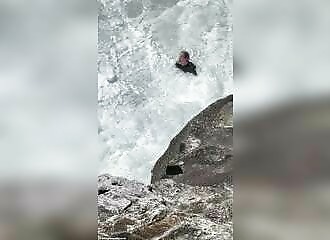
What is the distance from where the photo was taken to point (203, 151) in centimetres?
232

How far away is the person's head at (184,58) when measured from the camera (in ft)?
7.55

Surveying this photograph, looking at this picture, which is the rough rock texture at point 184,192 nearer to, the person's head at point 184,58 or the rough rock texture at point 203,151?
the rough rock texture at point 203,151

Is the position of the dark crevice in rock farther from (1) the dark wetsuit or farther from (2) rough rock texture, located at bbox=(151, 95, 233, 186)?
(1) the dark wetsuit

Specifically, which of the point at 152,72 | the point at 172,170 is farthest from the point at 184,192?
the point at 152,72

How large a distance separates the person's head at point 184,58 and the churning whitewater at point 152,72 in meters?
0.02

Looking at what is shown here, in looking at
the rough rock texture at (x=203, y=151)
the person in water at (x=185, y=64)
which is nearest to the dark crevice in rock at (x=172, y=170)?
the rough rock texture at (x=203, y=151)

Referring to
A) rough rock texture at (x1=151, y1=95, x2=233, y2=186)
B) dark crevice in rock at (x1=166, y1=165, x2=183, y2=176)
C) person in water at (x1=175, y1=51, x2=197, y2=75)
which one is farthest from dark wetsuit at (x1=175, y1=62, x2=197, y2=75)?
dark crevice in rock at (x1=166, y1=165, x2=183, y2=176)

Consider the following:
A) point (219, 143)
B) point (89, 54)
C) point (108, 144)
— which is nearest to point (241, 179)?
point (219, 143)

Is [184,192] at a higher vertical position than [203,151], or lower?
lower

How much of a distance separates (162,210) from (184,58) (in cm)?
55

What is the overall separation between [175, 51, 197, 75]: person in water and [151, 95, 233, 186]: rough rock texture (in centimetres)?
15

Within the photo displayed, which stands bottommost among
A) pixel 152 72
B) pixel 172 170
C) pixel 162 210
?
pixel 162 210

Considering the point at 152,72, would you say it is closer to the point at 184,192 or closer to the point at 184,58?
Answer: the point at 184,58

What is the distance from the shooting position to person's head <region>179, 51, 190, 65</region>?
230 cm
